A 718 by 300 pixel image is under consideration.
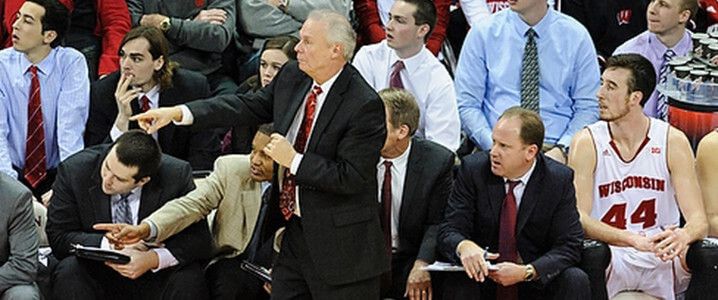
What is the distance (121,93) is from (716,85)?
9.52 feet

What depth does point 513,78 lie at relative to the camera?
6.73 m

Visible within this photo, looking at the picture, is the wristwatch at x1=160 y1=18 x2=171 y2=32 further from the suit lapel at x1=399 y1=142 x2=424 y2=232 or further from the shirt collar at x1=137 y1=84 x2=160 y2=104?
the suit lapel at x1=399 y1=142 x2=424 y2=232

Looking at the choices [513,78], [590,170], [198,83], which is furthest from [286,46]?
[590,170]

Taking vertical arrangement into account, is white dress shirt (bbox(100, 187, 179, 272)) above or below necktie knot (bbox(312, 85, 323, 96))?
below

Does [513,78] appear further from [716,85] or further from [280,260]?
[280,260]

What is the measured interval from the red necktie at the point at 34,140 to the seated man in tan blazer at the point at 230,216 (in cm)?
110

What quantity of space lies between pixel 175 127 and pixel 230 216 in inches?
32.7

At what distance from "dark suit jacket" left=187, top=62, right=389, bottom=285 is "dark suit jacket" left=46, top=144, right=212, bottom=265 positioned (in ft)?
2.95

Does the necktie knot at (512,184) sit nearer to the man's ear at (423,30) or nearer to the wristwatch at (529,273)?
the wristwatch at (529,273)

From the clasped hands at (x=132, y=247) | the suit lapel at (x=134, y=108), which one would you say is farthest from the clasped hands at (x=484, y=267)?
the suit lapel at (x=134, y=108)

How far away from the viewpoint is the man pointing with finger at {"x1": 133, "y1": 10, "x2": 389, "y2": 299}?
4.79 metres

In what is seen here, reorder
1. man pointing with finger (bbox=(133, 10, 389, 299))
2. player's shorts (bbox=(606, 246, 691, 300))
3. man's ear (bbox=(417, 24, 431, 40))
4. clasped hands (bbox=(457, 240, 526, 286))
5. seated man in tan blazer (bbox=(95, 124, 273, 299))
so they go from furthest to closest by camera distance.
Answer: man's ear (bbox=(417, 24, 431, 40)), player's shorts (bbox=(606, 246, 691, 300)), seated man in tan blazer (bbox=(95, 124, 273, 299)), clasped hands (bbox=(457, 240, 526, 286)), man pointing with finger (bbox=(133, 10, 389, 299))

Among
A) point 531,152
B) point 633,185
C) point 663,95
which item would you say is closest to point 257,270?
point 531,152

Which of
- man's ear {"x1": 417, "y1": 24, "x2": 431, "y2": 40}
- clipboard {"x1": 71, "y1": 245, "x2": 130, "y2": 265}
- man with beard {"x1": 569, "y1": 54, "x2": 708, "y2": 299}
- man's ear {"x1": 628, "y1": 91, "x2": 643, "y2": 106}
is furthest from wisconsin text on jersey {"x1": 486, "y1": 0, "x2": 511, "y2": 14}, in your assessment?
clipboard {"x1": 71, "y1": 245, "x2": 130, "y2": 265}
